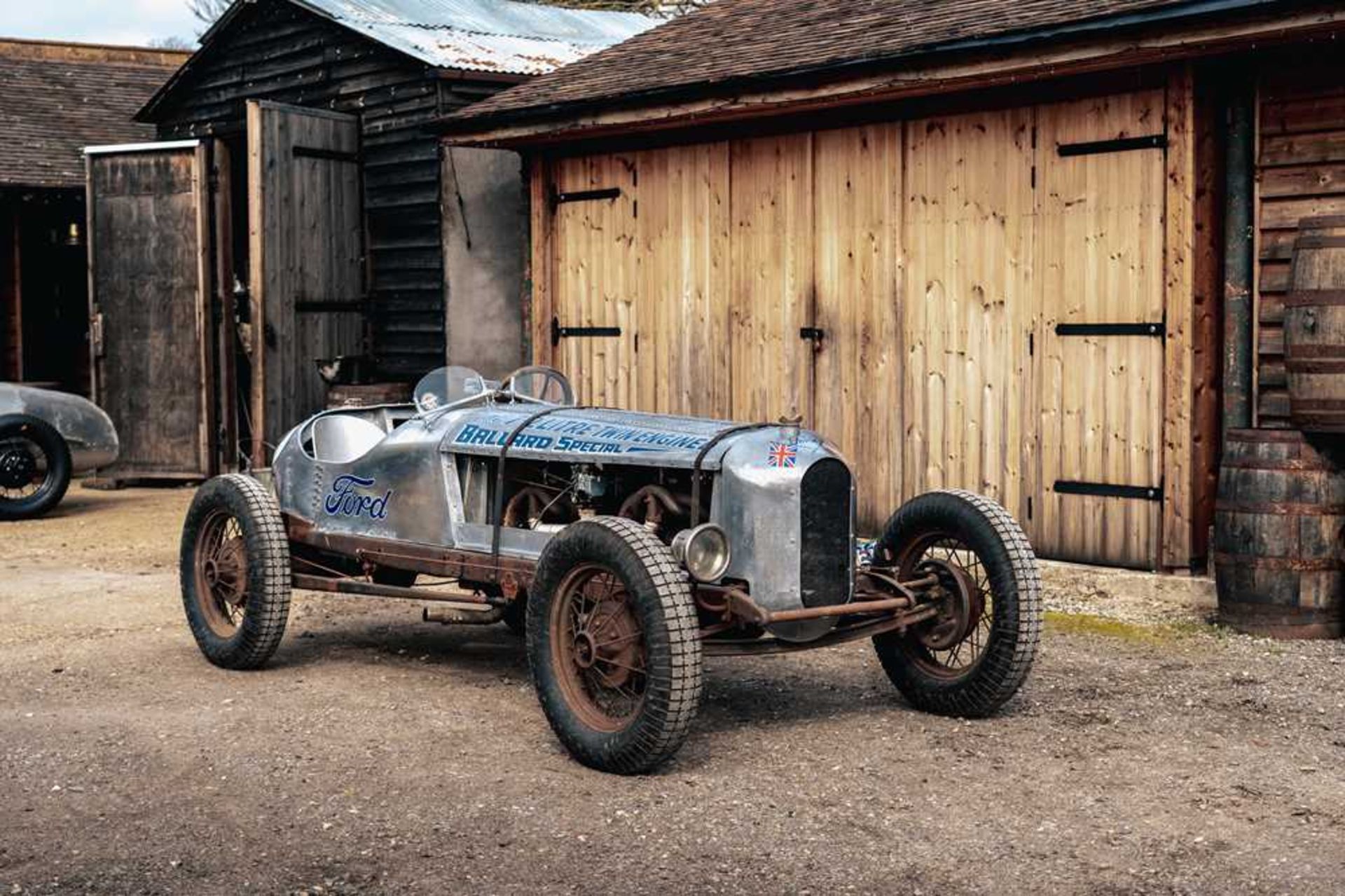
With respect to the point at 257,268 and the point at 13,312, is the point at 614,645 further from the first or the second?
the point at 13,312

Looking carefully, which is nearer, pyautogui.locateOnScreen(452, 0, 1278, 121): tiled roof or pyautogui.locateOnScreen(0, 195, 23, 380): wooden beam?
pyautogui.locateOnScreen(452, 0, 1278, 121): tiled roof

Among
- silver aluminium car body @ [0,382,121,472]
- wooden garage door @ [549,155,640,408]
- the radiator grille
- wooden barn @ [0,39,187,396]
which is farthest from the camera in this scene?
wooden barn @ [0,39,187,396]

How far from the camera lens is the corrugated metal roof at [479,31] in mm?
13461

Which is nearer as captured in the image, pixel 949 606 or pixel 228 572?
pixel 949 606

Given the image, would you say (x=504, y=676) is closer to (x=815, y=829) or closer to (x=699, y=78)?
(x=815, y=829)

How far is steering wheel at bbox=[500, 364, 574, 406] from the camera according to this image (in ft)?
24.0

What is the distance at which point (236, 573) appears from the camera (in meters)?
7.19

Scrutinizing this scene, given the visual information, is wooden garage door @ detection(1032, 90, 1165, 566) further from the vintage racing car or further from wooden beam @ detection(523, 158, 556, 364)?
the vintage racing car

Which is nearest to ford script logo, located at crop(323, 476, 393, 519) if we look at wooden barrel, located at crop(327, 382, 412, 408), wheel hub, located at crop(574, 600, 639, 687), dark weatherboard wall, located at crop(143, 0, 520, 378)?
wheel hub, located at crop(574, 600, 639, 687)

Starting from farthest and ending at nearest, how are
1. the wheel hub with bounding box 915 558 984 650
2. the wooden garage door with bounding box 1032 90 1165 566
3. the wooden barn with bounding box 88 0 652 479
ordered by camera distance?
the wooden barn with bounding box 88 0 652 479
the wooden garage door with bounding box 1032 90 1165 566
the wheel hub with bounding box 915 558 984 650

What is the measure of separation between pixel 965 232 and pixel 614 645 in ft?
14.3

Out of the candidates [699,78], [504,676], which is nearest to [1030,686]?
[504,676]

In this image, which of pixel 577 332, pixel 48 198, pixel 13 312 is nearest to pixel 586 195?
pixel 577 332

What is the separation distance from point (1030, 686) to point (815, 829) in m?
2.18
